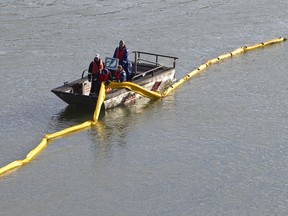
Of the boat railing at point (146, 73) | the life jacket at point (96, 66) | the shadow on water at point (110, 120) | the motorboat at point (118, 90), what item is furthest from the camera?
the boat railing at point (146, 73)

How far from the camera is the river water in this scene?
18.2 meters

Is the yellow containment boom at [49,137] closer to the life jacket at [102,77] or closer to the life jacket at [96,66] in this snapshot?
the life jacket at [102,77]

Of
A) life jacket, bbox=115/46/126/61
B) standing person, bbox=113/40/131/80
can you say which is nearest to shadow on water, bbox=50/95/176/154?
standing person, bbox=113/40/131/80

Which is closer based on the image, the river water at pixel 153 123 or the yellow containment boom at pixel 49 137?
the river water at pixel 153 123

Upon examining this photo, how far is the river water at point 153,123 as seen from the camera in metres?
18.2

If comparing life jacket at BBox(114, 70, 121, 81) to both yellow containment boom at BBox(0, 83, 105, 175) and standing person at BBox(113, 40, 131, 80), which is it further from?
standing person at BBox(113, 40, 131, 80)

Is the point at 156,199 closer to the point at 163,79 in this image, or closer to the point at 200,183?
the point at 200,183

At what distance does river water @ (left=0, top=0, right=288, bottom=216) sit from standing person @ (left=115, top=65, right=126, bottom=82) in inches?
39.5

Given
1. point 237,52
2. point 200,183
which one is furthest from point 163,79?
point 200,183

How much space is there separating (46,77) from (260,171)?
34.5 ft

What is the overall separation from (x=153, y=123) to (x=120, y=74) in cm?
209

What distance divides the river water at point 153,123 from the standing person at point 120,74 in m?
1.00

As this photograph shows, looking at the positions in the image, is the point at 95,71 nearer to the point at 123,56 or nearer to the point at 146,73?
the point at 123,56

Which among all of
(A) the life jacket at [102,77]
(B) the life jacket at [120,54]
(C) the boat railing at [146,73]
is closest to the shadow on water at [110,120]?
(C) the boat railing at [146,73]
